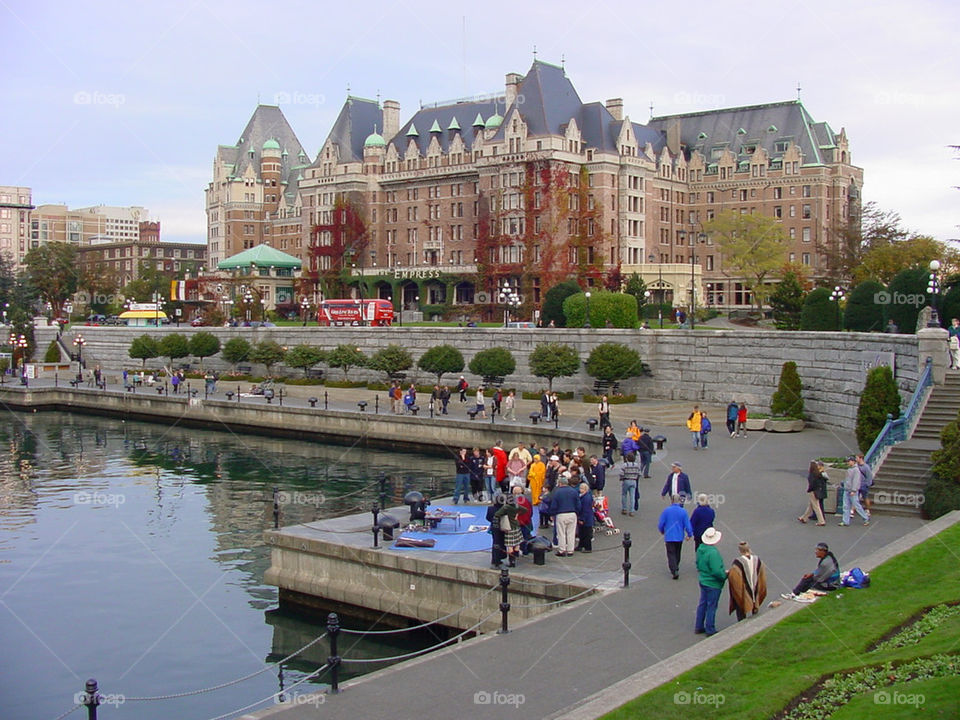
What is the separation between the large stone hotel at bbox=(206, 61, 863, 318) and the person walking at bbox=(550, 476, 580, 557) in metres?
64.8

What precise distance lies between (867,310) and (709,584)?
90.0 ft

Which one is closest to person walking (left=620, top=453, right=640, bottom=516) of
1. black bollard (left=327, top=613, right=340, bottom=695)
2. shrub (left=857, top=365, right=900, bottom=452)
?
shrub (left=857, top=365, right=900, bottom=452)

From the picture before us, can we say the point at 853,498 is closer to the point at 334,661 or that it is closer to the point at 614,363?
the point at 334,661

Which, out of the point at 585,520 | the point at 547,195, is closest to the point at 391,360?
the point at 547,195

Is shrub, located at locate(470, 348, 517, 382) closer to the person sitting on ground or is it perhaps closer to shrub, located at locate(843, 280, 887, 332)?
shrub, located at locate(843, 280, 887, 332)

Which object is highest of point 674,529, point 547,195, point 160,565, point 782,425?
point 547,195

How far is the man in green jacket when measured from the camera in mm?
13852

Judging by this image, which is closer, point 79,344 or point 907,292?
point 907,292

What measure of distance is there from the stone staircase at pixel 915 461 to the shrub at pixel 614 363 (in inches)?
859

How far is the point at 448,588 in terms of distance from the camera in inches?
693

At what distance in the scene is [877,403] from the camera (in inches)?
1094

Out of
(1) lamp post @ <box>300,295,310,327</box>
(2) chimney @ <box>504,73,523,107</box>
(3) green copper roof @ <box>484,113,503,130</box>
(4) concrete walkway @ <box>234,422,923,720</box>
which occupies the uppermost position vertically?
(2) chimney @ <box>504,73,523,107</box>

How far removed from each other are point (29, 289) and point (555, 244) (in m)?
67.2

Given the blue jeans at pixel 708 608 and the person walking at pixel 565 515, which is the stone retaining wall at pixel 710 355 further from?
the blue jeans at pixel 708 608
